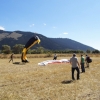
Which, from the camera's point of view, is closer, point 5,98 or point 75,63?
point 5,98

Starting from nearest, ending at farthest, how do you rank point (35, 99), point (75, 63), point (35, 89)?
1. point (35, 99)
2. point (35, 89)
3. point (75, 63)

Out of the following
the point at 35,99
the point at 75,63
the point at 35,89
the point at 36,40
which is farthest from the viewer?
the point at 36,40

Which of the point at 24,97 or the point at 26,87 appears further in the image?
the point at 26,87

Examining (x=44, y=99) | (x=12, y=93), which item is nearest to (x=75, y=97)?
(x=44, y=99)

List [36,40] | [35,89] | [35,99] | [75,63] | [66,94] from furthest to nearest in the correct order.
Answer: [36,40], [75,63], [35,89], [66,94], [35,99]

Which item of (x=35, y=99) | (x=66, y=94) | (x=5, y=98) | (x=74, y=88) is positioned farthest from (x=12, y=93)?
(x=74, y=88)

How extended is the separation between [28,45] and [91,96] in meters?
28.3

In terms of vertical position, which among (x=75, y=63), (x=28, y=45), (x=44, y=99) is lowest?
(x=44, y=99)

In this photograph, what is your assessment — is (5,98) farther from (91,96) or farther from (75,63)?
(75,63)

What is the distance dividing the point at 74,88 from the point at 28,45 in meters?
26.1

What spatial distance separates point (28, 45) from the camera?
38719 mm

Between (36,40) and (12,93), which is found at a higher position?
(36,40)

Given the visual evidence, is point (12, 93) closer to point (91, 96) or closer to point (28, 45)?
point (91, 96)

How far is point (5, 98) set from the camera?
10.9m
